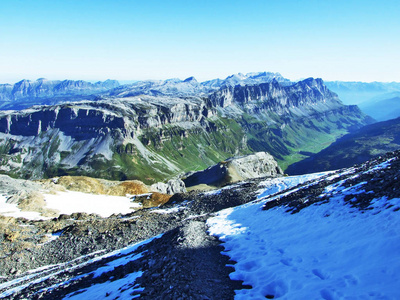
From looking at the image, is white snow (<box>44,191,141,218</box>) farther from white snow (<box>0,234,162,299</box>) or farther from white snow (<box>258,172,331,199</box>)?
white snow (<box>258,172,331,199</box>)

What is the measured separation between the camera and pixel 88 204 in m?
61.5

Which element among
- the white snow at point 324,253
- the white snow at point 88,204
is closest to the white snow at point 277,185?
the white snow at point 324,253

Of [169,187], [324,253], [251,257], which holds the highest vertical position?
[324,253]

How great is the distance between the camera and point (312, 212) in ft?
75.1

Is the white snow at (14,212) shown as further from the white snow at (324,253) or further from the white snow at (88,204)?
the white snow at (324,253)

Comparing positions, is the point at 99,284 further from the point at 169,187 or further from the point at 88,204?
the point at 169,187

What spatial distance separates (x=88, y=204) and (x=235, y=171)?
76.9m

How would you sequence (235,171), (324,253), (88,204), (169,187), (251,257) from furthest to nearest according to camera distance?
(235,171) < (169,187) < (88,204) < (251,257) < (324,253)

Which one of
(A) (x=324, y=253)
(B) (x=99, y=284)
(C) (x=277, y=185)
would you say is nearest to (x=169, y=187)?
(C) (x=277, y=185)

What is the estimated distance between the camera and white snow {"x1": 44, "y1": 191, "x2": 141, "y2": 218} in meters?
56.9

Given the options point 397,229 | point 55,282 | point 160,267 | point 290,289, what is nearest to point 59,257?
point 55,282

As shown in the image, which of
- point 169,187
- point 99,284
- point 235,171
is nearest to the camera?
point 99,284

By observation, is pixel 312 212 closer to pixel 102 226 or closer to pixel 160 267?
pixel 160 267

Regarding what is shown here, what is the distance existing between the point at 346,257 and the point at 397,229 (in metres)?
3.42
